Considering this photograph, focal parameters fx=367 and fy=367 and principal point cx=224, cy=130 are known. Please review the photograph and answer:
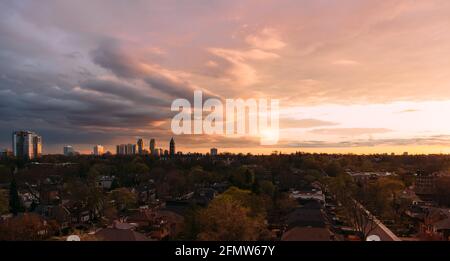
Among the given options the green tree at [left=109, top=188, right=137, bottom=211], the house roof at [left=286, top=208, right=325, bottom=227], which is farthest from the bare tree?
the green tree at [left=109, top=188, right=137, bottom=211]

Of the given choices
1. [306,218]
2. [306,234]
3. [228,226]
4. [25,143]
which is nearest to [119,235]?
[228,226]

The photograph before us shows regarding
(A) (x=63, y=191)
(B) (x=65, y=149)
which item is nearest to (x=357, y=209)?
(A) (x=63, y=191)

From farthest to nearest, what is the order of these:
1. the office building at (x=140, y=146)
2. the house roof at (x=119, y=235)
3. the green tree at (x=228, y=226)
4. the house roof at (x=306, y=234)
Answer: the office building at (x=140, y=146) → the house roof at (x=306, y=234) → the house roof at (x=119, y=235) → the green tree at (x=228, y=226)

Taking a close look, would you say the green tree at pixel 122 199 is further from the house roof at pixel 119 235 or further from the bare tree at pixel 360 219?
the bare tree at pixel 360 219

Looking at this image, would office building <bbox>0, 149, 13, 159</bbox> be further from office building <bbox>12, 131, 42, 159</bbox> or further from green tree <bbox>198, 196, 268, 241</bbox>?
green tree <bbox>198, 196, 268, 241</bbox>

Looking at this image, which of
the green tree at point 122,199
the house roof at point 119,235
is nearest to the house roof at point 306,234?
the house roof at point 119,235
